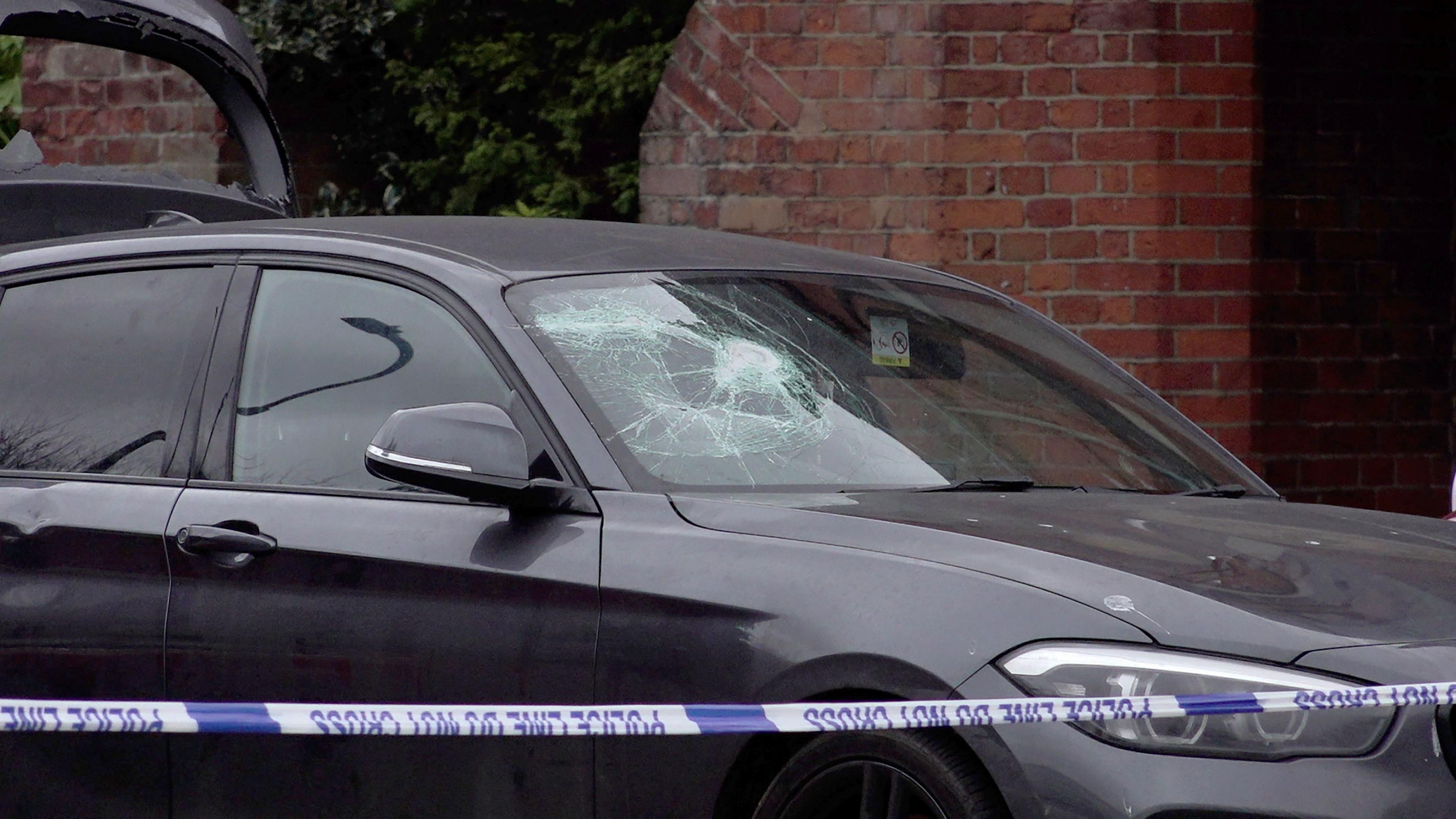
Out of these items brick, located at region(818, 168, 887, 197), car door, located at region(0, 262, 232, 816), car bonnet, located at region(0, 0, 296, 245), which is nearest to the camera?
car door, located at region(0, 262, 232, 816)

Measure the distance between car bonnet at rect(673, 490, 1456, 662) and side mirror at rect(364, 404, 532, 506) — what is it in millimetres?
315

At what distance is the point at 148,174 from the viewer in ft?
20.8

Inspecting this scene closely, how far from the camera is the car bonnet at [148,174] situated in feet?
19.0

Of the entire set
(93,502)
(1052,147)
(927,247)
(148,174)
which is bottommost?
(93,502)

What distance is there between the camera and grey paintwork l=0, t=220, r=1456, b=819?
2.99 metres

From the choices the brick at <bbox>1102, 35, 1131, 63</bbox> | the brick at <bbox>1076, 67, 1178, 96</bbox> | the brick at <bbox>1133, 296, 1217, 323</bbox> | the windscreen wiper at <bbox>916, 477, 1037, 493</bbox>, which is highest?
the brick at <bbox>1102, 35, 1131, 63</bbox>

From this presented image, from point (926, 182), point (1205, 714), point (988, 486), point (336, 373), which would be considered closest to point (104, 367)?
point (336, 373)

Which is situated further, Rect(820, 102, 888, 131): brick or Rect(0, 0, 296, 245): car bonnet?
Rect(820, 102, 888, 131): brick

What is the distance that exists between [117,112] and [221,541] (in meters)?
8.19

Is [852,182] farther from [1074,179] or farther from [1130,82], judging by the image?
[1130,82]

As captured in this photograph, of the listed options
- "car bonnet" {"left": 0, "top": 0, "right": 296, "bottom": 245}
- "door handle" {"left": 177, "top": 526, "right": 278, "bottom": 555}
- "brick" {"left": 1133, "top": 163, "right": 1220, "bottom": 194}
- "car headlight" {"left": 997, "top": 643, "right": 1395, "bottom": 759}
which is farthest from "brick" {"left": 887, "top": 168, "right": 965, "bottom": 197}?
"car headlight" {"left": 997, "top": 643, "right": 1395, "bottom": 759}

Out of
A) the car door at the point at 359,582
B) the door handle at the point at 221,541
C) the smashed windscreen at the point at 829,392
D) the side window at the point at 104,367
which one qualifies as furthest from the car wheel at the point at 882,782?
the side window at the point at 104,367

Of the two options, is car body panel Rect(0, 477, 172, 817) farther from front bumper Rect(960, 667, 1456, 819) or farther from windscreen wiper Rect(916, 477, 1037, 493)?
front bumper Rect(960, 667, 1456, 819)

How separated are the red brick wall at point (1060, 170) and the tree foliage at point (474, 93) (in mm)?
2659
